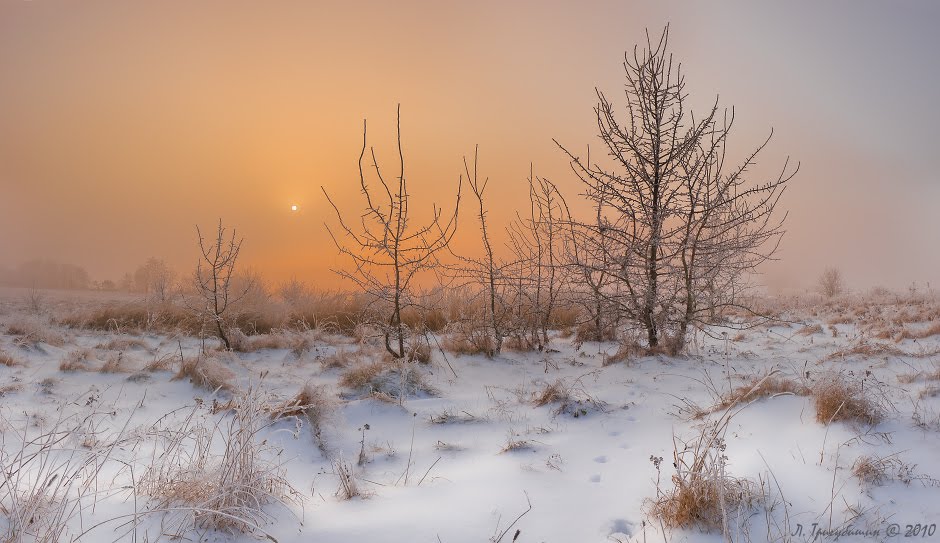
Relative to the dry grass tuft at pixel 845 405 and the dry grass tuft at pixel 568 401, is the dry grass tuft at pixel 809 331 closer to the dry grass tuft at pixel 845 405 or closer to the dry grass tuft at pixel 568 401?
the dry grass tuft at pixel 568 401

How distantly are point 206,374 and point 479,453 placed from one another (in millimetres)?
3459

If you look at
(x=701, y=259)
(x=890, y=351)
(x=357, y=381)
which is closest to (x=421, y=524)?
(x=357, y=381)

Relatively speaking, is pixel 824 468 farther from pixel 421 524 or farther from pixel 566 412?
pixel 421 524

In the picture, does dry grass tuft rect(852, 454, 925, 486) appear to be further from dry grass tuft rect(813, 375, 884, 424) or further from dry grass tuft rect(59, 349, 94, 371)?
dry grass tuft rect(59, 349, 94, 371)

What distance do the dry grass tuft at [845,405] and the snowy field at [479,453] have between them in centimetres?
1

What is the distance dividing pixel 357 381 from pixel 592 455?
111 inches

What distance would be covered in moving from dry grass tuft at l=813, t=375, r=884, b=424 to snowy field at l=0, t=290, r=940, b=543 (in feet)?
0.04

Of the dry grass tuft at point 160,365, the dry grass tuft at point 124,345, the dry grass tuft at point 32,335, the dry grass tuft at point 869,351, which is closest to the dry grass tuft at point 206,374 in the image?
the dry grass tuft at point 160,365

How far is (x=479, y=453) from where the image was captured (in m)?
3.96

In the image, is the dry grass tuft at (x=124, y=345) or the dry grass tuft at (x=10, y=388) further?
the dry grass tuft at (x=124, y=345)

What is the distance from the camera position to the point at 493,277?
7.38 m

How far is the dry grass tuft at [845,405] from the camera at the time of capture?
3.50m

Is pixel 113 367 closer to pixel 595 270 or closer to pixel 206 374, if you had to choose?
pixel 206 374

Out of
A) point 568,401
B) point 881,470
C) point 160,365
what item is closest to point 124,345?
point 160,365
